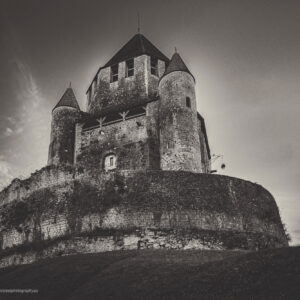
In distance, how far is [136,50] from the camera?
38.4 m

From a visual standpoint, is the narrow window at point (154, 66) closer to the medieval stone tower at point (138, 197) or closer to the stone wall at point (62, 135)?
the medieval stone tower at point (138, 197)

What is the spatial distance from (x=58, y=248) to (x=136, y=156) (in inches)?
430

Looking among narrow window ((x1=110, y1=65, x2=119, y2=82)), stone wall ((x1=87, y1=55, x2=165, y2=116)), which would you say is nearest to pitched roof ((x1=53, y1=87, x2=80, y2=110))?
stone wall ((x1=87, y1=55, x2=165, y2=116))

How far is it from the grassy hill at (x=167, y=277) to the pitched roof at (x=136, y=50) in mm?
23990

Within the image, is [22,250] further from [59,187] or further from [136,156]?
[136,156]

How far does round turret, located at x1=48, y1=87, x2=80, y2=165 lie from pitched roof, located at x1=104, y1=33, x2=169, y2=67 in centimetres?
589

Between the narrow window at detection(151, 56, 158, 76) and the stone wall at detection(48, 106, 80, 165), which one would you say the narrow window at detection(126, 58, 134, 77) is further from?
the stone wall at detection(48, 106, 80, 165)

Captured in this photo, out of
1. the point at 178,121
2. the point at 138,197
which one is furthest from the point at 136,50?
the point at 138,197

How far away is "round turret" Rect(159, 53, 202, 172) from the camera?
2781 cm

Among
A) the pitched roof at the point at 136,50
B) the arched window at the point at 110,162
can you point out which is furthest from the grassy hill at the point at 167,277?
the pitched roof at the point at 136,50

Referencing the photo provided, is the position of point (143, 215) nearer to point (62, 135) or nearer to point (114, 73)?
→ point (62, 135)

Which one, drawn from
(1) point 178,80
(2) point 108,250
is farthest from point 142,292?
(1) point 178,80

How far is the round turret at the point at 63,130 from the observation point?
32656 mm

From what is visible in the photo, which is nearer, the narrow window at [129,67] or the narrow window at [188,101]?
the narrow window at [188,101]
